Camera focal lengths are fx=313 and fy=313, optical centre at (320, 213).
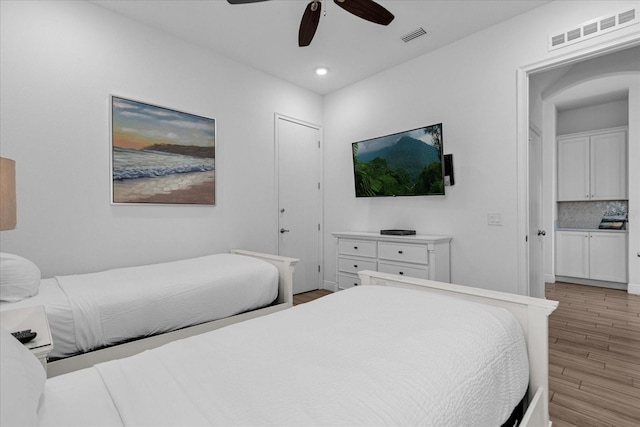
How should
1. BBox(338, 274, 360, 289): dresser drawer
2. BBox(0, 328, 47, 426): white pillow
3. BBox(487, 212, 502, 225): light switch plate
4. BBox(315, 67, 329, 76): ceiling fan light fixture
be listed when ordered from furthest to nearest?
BBox(315, 67, 329, 76): ceiling fan light fixture < BBox(338, 274, 360, 289): dresser drawer < BBox(487, 212, 502, 225): light switch plate < BBox(0, 328, 47, 426): white pillow

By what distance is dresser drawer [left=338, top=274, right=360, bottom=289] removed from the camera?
3646 millimetres

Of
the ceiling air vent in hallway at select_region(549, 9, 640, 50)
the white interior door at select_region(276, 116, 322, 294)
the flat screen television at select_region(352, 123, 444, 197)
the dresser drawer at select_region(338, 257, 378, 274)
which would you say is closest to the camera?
the ceiling air vent in hallway at select_region(549, 9, 640, 50)

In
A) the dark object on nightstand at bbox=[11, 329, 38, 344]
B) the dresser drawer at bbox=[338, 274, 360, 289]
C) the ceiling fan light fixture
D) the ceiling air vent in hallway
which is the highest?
the ceiling fan light fixture

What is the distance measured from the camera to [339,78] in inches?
159

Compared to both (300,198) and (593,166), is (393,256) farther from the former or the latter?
(593,166)

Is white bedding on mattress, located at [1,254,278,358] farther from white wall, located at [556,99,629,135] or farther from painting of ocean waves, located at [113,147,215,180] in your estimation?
white wall, located at [556,99,629,135]

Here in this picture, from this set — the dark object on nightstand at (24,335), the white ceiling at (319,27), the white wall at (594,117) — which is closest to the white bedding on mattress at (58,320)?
the dark object on nightstand at (24,335)

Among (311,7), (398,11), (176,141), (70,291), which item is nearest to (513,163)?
(398,11)

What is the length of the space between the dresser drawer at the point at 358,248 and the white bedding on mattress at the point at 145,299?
124 cm

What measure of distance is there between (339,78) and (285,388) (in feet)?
12.8

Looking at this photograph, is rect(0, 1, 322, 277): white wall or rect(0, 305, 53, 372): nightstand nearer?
rect(0, 305, 53, 372): nightstand

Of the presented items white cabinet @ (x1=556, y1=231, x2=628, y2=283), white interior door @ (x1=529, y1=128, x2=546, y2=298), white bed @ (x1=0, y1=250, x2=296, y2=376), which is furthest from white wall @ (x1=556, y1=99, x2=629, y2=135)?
white bed @ (x1=0, y1=250, x2=296, y2=376)

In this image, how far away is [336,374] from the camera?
3.02ft

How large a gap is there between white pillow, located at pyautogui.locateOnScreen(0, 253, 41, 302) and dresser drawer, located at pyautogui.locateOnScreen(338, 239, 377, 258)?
9.10 ft
